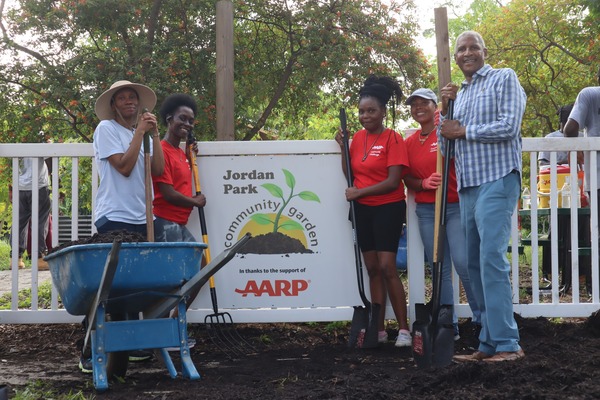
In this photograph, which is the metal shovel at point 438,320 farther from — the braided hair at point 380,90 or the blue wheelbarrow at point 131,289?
the blue wheelbarrow at point 131,289

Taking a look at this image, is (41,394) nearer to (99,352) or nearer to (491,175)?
(99,352)

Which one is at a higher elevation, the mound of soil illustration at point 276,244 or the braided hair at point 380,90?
the braided hair at point 380,90

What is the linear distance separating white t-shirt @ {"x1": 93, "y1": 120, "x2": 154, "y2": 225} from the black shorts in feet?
5.26

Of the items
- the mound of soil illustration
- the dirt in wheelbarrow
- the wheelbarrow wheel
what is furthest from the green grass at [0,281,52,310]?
the wheelbarrow wheel

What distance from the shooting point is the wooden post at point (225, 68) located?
6949 millimetres

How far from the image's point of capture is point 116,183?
5527 millimetres

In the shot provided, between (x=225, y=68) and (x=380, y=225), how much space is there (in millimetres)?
1998

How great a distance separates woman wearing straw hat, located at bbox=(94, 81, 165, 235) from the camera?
5.41m

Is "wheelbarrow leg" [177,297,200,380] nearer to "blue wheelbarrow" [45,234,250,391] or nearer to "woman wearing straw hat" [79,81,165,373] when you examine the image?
"blue wheelbarrow" [45,234,250,391]

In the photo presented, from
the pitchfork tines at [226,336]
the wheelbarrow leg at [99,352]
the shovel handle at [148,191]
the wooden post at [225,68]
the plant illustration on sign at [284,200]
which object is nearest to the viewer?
the wheelbarrow leg at [99,352]

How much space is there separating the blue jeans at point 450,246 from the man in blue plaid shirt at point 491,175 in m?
0.53

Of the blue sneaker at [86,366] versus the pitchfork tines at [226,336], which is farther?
the pitchfork tines at [226,336]

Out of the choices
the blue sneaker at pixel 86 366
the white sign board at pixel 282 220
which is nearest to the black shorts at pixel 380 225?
the white sign board at pixel 282 220

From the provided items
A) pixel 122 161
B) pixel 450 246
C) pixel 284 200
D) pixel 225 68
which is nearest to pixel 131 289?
pixel 122 161
